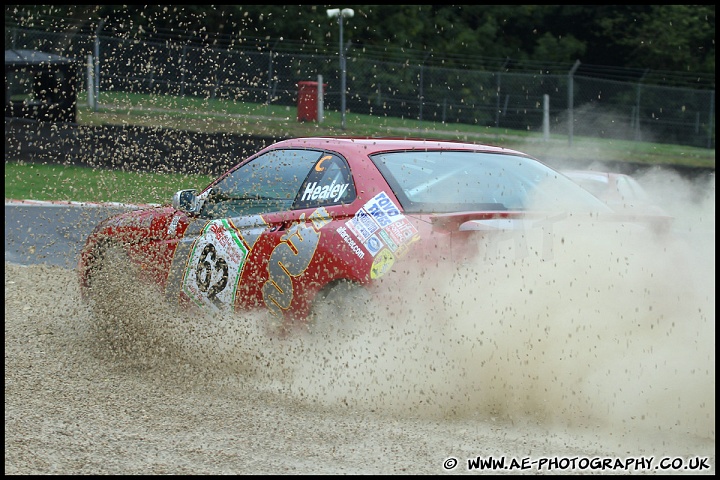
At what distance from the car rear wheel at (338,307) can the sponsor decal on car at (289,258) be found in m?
0.21

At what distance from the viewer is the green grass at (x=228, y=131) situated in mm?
13195

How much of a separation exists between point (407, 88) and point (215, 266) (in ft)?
68.3

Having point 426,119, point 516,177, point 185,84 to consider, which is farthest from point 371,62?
point 516,177

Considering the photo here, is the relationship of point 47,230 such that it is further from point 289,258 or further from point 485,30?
point 485,30

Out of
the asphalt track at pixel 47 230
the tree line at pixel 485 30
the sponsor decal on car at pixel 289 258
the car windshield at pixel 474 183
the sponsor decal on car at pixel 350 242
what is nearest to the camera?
the sponsor decal on car at pixel 350 242

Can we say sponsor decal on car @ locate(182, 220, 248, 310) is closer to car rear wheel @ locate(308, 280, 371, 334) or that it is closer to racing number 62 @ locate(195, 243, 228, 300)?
racing number 62 @ locate(195, 243, 228, 300)

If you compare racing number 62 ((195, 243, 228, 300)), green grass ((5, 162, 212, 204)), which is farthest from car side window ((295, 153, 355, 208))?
green grass ((5, 162, 212, 204))

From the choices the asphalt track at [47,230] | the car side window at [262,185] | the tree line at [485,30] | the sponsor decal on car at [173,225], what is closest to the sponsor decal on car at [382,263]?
the car side window at [262,185]

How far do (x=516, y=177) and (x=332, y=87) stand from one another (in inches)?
767

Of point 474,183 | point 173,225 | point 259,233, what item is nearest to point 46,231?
point 173,225

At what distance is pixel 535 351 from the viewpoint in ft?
15.9

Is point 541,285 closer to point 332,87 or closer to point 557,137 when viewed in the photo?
point 332,87

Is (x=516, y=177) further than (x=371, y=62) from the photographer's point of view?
No

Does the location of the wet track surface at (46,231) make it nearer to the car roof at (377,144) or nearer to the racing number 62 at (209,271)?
the racing number 62 at (209,271)
